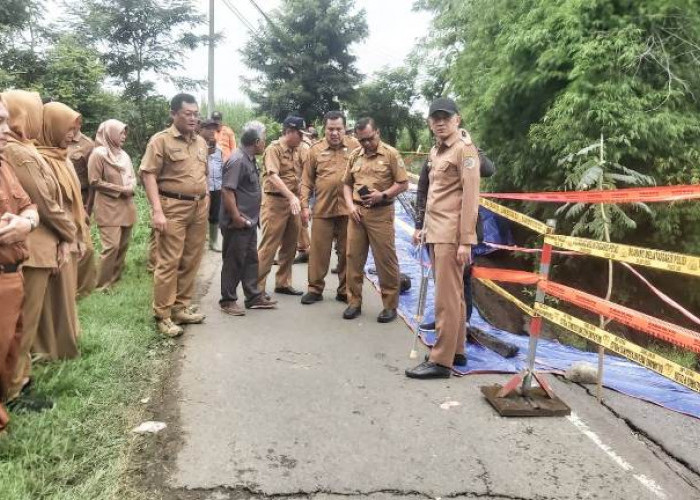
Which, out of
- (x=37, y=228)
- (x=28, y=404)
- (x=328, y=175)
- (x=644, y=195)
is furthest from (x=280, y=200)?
(x=644, y=195)

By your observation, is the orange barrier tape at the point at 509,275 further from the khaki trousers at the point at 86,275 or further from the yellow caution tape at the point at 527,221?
the khaki trousers at the point at 86,275

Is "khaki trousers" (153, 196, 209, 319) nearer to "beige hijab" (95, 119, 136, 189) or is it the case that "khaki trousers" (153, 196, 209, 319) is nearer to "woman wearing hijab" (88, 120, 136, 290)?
"woman wearing hijab" (88, 120, 136, 290)

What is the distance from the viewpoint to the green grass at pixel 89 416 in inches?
98.3

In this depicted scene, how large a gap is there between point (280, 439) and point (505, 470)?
1.21m

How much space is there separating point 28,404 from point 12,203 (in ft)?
3.70

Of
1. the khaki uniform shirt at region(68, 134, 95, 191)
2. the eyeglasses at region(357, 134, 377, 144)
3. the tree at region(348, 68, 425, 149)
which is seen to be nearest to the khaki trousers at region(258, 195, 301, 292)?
the eyeglasses at region(357, 134, 377, 144)

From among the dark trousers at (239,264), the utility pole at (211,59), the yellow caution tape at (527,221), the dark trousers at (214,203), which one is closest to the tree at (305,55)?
the utility pole at (211,59)

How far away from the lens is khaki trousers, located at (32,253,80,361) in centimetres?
368

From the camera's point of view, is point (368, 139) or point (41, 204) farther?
point (368, 139)

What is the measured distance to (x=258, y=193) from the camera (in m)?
5.54

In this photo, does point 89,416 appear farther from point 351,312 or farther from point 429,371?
point 351,312

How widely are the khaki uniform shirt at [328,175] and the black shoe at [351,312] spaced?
39.9 inches

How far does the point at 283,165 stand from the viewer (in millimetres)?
6215

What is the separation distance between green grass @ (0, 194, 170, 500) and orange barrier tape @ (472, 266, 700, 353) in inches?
103
